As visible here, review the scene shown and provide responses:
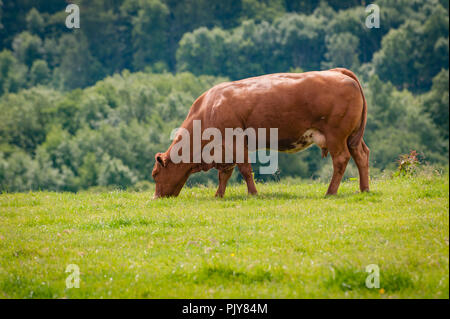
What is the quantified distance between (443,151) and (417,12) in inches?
2473

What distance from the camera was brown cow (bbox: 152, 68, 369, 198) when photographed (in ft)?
44.5

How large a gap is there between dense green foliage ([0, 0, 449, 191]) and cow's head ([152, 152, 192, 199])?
46602 mm

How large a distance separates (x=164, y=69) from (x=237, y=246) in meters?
134

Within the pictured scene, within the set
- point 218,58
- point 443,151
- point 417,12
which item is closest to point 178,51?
point 218,58

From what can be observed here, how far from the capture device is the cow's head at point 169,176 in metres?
15.1

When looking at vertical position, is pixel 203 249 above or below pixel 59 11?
below

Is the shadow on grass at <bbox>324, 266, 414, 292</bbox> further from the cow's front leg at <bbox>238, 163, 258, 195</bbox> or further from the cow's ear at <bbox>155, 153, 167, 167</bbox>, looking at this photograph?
the cow's ear at <bbox>155, 153, 167, 167</bbox>

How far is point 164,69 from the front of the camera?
141 m

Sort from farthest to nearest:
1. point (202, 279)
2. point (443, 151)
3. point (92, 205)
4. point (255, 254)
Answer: point (443, 151) < point (92, 205) < point (255, 254) < point (202, 279)

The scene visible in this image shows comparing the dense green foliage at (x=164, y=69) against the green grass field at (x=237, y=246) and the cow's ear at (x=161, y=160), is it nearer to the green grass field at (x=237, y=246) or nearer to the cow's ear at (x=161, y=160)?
the cow's ear at (x=161, y=160)

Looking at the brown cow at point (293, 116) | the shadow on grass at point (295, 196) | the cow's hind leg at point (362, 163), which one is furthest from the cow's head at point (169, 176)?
the cow's hind leg at point (362, 163)

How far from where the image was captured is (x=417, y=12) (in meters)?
131

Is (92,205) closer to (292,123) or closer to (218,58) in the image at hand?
(292,123)
